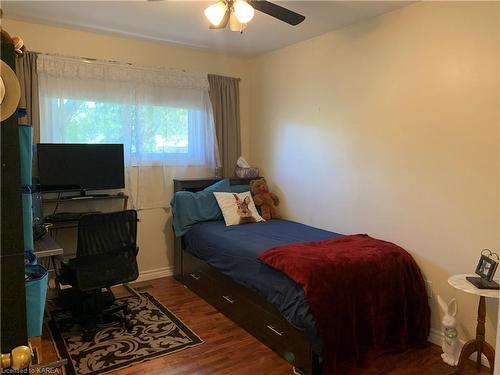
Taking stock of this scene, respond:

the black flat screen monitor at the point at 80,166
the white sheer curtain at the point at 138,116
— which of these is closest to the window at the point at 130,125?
the white sheer curtain at the point at 138,116

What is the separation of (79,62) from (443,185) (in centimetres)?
337

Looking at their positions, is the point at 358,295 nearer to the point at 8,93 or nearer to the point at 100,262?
the point at 100,262

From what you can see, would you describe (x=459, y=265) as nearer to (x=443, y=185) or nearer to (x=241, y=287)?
(x=443, y=185)

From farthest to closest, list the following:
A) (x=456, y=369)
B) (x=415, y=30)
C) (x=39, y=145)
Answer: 1. (x=39, y=145)
2. (x=415, y=30)
3. (x=456, y=369)

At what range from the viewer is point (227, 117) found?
4.42 meters

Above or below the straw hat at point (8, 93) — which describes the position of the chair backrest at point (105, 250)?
below

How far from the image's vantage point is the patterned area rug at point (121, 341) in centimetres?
243

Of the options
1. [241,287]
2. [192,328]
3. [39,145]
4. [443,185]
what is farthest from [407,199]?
[39,145]

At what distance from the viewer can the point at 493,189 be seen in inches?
94.2

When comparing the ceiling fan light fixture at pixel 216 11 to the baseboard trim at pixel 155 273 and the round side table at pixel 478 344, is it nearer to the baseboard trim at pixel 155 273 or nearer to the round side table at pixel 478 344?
the round side table at pixel 478 344

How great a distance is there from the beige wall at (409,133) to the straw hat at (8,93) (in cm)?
260

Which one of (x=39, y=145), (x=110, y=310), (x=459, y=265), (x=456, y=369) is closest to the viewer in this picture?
(x=456, y=369)

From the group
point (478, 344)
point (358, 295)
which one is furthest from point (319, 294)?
point (478, 344)

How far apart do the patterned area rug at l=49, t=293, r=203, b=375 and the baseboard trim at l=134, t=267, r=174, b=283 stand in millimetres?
826
